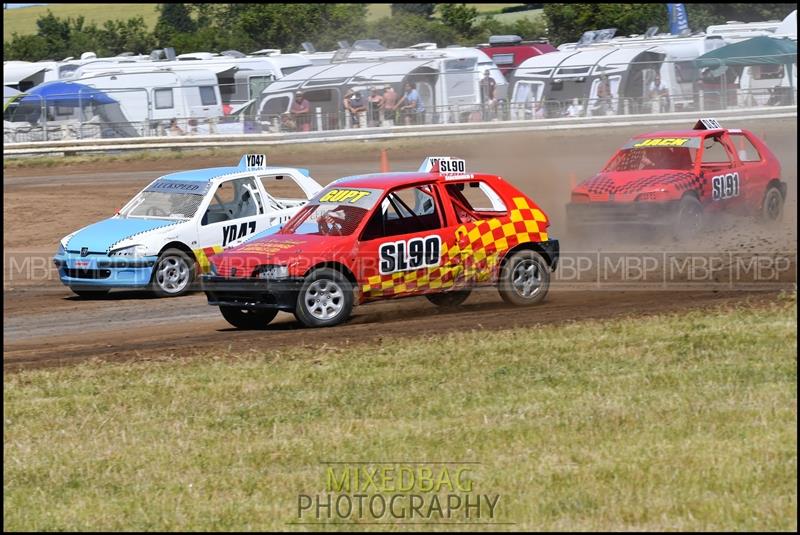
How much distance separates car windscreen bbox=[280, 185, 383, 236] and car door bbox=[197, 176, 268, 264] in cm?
228

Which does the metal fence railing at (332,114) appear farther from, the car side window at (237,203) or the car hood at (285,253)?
the car hood at (285,253)

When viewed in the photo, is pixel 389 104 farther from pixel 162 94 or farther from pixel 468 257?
pixel 468 257

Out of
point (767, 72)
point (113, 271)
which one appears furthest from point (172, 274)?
point (767, 72)

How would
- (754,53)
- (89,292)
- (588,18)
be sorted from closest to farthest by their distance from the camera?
(89,292)
(754,53)
(588,18)

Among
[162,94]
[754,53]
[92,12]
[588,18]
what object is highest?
[92,12]

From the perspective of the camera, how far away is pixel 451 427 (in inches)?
286

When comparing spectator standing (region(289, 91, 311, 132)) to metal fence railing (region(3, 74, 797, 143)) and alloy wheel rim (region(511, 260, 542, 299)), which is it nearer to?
metal fence railing (region(3, 74, 797, 143))

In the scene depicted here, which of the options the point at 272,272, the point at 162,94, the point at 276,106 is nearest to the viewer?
the point at 272,272

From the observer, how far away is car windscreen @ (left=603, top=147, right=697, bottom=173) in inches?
617

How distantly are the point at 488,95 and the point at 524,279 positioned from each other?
64.9 feet

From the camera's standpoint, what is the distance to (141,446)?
7152mm

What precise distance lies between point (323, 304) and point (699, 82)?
72.2 ft

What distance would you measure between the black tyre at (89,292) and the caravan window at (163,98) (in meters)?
18.6

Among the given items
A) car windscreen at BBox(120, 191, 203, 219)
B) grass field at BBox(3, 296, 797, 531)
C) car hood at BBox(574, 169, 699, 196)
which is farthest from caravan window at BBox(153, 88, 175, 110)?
grass field at BBox(3, 296, 797, 531)
